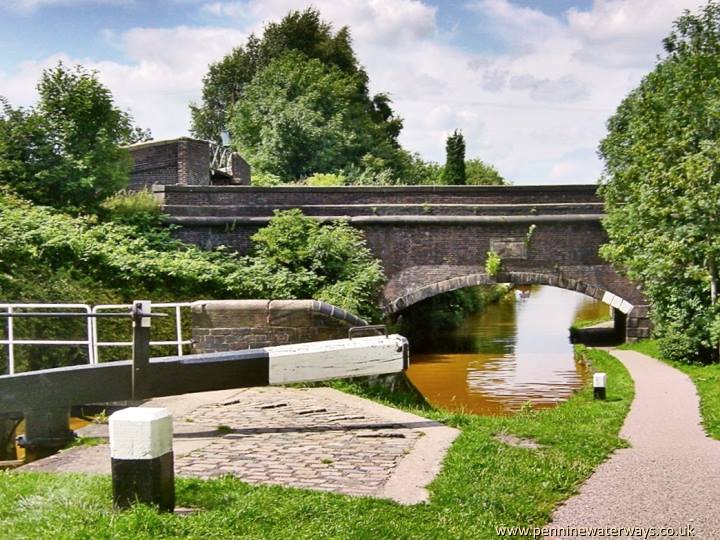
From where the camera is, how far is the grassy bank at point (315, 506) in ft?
12.5

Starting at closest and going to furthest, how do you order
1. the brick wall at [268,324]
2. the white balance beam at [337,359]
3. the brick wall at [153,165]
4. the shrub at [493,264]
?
the white balance beam at [337,359] < the brick wall at [268,324] < the shrub at [493,264] < the brick wall at [153,165]

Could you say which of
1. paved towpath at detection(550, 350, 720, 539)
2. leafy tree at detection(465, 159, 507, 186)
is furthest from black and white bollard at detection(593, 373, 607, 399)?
leafy tree at detection(465, 159, 507, 186)

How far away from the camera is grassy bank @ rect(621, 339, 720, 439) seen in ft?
27.9

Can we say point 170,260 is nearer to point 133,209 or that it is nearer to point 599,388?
point 133,209

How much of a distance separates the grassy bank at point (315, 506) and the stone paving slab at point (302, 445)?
255mm

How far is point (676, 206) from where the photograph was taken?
14.8m

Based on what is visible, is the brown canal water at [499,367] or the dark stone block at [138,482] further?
the brown canal water at [499,367]

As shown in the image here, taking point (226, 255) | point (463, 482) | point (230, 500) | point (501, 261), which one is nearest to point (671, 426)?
point (463, 482)

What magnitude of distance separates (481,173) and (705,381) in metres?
40.7

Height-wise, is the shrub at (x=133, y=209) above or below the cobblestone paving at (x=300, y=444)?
above

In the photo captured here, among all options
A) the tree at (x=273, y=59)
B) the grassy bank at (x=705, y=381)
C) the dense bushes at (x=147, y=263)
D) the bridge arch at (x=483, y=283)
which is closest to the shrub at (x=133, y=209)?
the dense bushes at (x=147, y=263)

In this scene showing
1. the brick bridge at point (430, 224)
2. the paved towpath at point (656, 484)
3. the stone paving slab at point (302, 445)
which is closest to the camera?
the paved towpath at point (656, 484)

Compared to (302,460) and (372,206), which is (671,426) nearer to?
(302,460)

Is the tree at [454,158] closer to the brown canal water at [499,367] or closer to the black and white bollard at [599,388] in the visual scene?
the brown canal water at [499,367]
